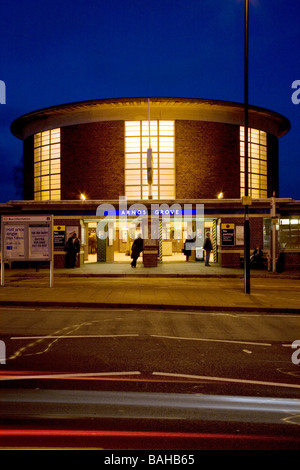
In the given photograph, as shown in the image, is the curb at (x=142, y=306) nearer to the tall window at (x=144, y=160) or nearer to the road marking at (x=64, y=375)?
the road marking at (x=64, y=375)

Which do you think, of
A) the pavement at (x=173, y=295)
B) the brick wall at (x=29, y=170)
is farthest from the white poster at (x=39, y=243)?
the brick wall at (x=29, y=170)

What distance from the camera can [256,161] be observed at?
1318 inches

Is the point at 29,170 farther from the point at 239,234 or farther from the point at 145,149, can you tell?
the point at 239,234

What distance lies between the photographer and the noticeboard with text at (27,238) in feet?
49.3

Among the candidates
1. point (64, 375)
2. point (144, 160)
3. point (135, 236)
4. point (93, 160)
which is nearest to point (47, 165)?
point (93, 160)

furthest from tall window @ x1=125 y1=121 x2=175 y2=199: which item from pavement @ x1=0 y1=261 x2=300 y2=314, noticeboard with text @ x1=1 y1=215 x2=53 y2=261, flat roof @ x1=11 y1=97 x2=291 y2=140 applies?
noticeboard with text @ x1=1 y1=215 x2=53 y2=261

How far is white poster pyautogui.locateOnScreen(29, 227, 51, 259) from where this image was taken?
15.0 m

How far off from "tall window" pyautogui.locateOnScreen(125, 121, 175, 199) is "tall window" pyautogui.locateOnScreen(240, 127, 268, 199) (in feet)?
19.8

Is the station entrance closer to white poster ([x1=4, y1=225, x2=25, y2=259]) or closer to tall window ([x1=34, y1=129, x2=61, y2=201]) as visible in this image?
tall window ([x1=34, y1=129, x2=61, y2=201])

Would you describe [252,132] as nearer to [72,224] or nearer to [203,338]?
[72,224]

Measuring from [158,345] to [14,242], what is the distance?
9.39 metres

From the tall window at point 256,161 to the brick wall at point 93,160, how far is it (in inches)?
390
